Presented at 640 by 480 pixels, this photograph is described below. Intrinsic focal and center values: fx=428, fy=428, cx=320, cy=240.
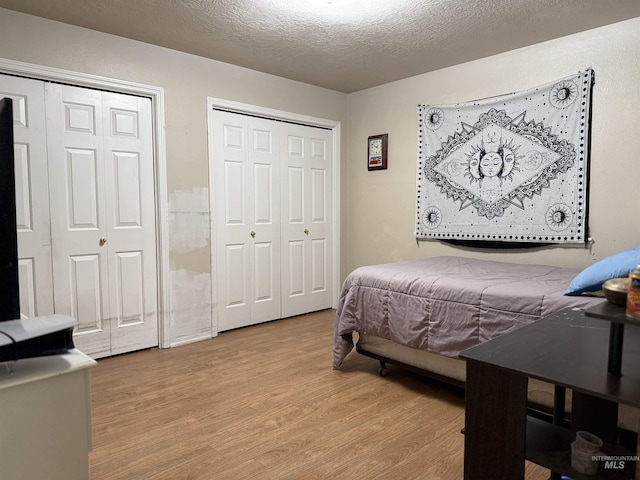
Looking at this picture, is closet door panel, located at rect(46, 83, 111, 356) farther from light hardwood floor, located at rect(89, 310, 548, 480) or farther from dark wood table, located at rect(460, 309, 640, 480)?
dark wood table, located at rect(460, 309, 640, 480)

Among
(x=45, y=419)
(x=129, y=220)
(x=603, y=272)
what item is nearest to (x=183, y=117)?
(x=129, y=220)

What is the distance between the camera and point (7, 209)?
0.98 m

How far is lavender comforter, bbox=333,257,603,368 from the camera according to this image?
85.0 inches

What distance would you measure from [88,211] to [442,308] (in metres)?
2.50

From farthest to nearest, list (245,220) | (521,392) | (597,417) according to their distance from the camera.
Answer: (245,220)
(597,417)
(521,392)

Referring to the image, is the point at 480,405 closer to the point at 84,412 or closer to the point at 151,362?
the point at 84,412

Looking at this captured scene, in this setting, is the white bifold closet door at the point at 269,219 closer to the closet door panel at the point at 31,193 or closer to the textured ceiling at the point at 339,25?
the textured ceiling at the point at 339,25

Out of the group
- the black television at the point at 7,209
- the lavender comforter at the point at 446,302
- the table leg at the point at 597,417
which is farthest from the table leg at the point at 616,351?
the black television at the point at 7,209

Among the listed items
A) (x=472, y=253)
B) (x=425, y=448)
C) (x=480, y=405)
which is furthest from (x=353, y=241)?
(x=480, y=405)

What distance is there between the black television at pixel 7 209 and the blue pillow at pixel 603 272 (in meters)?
2.20

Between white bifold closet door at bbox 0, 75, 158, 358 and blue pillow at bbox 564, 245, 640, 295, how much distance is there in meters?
2.88

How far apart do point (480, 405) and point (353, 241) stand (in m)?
3.52

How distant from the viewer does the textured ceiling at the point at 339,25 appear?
263 cm

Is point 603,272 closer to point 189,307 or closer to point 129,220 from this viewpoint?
point 189,307
